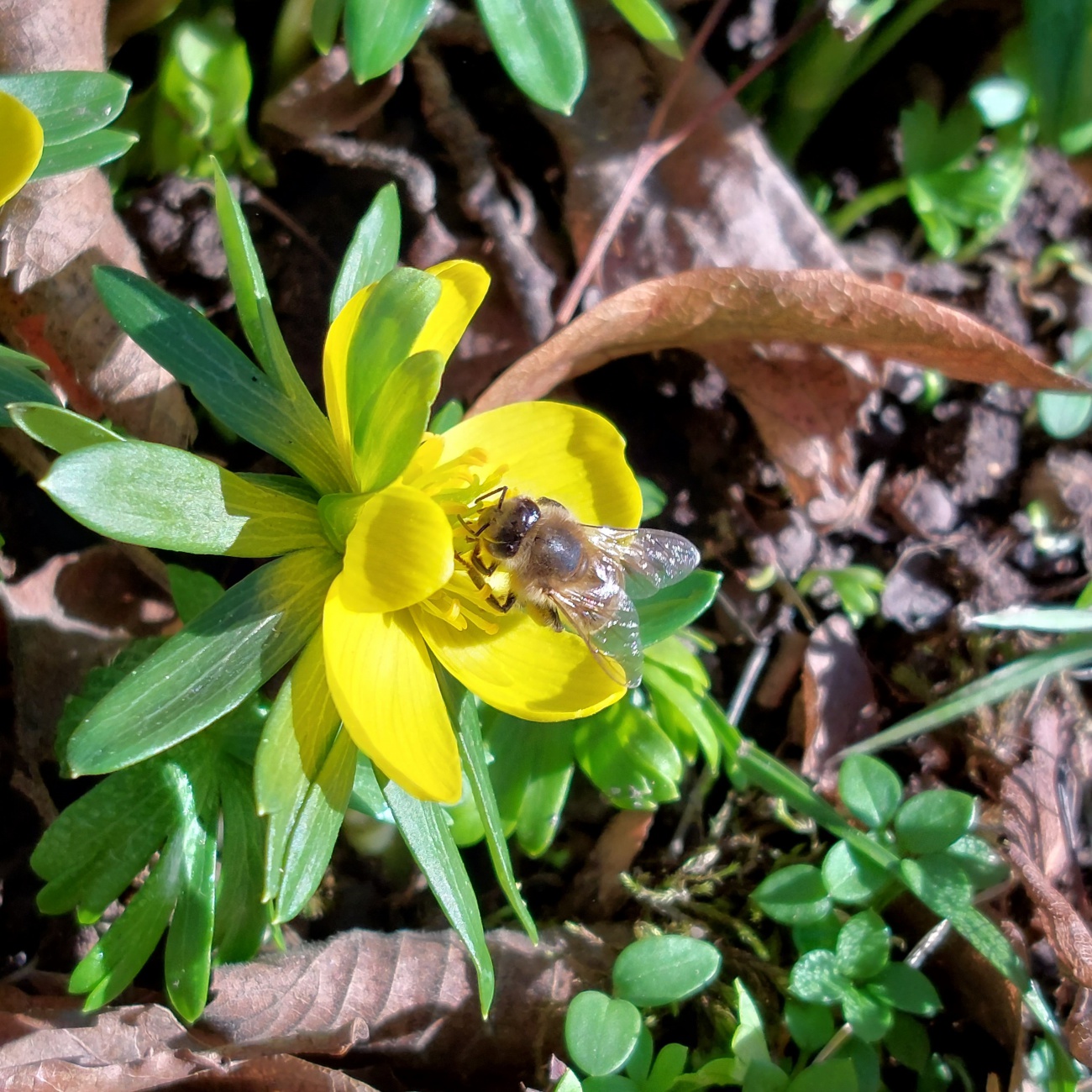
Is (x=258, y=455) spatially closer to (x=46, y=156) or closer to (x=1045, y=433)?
(x=46, y=156)

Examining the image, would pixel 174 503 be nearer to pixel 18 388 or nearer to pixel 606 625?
pixel 18 388

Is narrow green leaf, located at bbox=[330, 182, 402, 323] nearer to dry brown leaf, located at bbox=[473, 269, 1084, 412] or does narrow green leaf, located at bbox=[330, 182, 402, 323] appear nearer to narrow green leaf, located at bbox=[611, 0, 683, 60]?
dry brown leaf, located at bbox=[473, 269, 1084, 412]

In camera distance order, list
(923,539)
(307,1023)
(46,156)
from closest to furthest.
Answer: (46,156)
(307,1023)
(923,539)

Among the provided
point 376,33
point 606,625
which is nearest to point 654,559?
point 606,625

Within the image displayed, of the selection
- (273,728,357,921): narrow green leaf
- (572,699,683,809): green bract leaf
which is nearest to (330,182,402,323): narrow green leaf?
(273,728,357,921): narrow green leaf

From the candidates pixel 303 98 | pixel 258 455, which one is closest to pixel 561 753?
pixel 258 455

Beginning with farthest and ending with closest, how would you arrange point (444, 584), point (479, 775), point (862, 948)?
A: point (862, 948) < point (479, 775) < point (444, 584)
